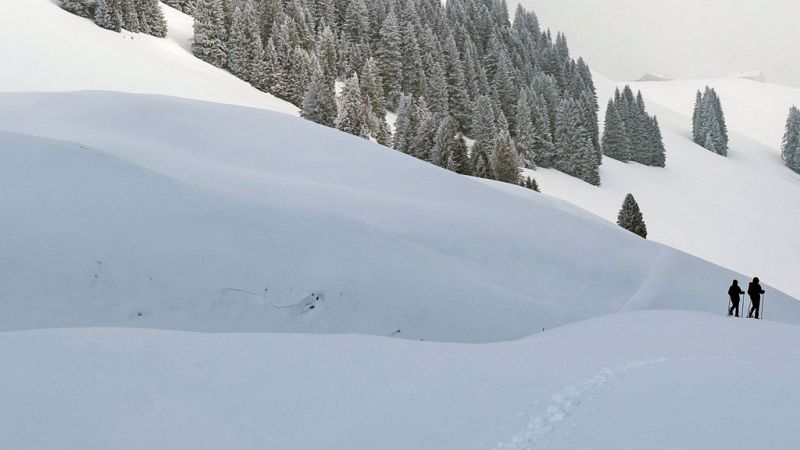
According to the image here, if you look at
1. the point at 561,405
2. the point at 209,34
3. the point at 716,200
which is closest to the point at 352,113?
the point at 209,34

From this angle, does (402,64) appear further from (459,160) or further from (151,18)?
(459,160)

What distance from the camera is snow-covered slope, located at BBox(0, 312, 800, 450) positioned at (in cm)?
570

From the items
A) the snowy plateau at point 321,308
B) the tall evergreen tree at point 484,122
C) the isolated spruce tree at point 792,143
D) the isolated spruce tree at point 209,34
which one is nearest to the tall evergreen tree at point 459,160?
the tall evergreen tree at point 484,122

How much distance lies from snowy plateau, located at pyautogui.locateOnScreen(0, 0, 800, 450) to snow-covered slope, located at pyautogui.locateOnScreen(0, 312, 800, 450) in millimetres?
33

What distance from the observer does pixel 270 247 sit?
14.4 meters

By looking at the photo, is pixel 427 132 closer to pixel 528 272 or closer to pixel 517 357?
pixel 528 272

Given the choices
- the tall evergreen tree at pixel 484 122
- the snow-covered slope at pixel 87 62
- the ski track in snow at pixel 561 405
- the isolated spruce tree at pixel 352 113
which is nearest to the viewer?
the ski track in snow at pixel 561 405

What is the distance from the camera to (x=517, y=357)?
8734mm

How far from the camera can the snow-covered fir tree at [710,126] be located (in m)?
123

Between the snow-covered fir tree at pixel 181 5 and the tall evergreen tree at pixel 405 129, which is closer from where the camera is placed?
the tall evergreen tree at pixel 405 129

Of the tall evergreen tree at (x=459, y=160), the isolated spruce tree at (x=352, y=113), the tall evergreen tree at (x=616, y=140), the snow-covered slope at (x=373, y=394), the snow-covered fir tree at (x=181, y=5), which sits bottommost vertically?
the snow-covered slope at (x=373, y=394)

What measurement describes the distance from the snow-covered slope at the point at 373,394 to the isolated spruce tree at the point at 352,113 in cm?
4994

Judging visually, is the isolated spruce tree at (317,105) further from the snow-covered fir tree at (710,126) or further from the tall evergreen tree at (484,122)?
the snow-covered fir tree at (710,126)

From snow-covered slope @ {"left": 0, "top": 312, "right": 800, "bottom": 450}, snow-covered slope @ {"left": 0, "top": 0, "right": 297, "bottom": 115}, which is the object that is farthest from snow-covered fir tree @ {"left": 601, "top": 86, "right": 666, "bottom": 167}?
snow-covered slope @ {"left": 0, "top": 312, "right": 800, "bottom": 450}
